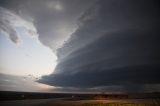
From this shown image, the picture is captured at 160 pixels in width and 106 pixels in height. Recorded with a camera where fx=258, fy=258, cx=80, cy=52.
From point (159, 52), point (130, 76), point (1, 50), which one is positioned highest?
point (1, 50)

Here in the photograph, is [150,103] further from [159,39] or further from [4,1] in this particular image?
[4,1]

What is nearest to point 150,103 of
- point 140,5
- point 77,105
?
point 77,105

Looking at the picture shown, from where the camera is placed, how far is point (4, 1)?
9734mm

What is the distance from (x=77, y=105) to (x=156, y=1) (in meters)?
4.64

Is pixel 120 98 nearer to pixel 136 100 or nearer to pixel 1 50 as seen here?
pixel 136 100

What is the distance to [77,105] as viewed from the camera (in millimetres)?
9141

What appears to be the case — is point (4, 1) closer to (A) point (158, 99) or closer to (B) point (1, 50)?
(B) point (1, 50)

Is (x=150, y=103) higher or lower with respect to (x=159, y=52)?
lower

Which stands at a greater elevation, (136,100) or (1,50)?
(1,50)

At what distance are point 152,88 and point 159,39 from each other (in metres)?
1.71

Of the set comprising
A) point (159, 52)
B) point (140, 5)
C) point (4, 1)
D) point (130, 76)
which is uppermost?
point (4, 1)

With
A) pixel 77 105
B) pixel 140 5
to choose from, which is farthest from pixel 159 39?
pixel 77 105

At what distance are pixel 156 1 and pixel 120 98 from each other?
→ 12.4ft

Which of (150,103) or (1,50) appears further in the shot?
(1,50)
